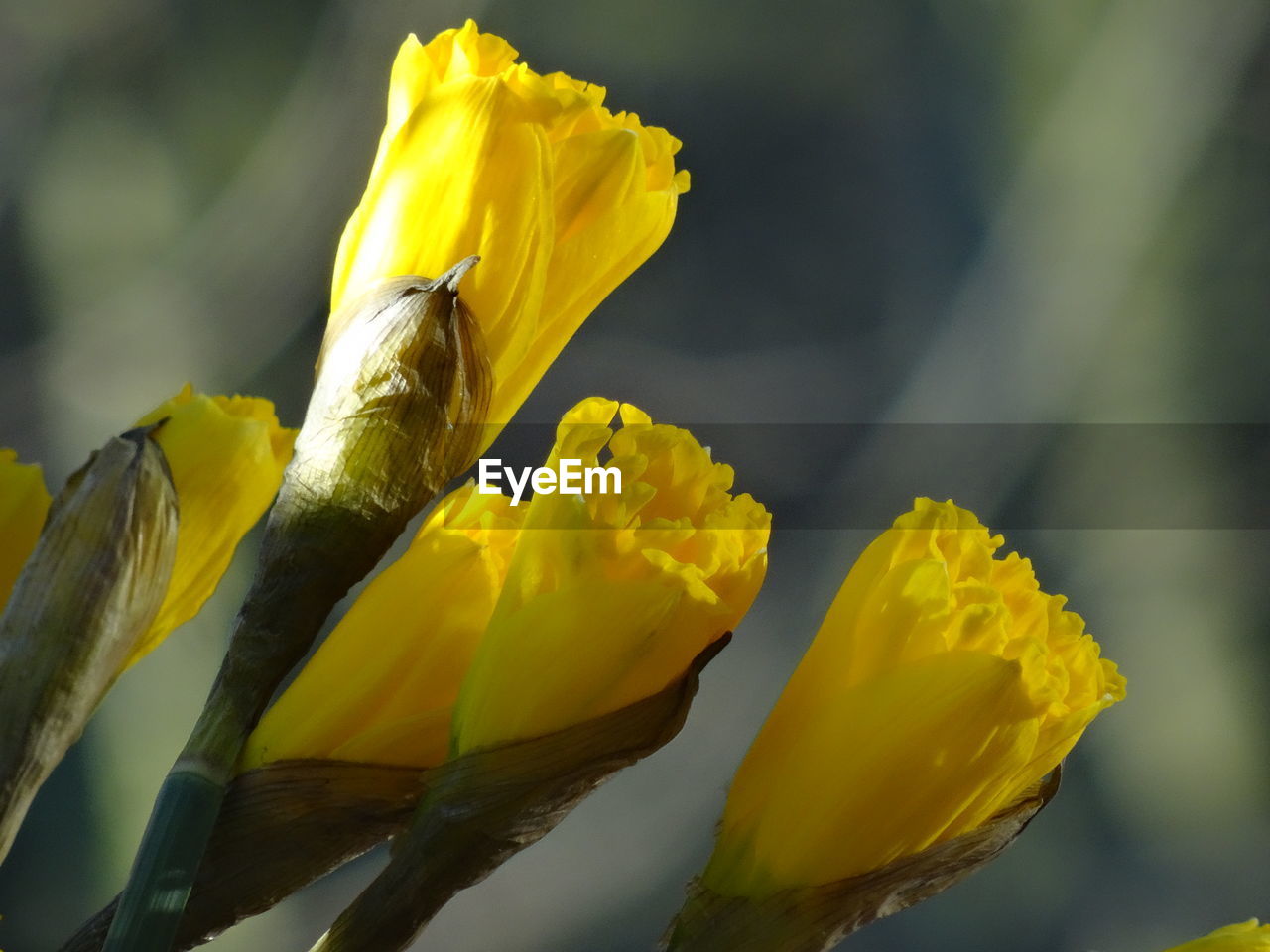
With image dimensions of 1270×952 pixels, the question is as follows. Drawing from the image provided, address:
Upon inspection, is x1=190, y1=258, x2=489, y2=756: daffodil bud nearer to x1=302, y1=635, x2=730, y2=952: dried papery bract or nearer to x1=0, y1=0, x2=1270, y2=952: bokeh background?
x1=302, y1=635, x2=730, y2=952: dried papery bract

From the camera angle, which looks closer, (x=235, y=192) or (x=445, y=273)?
(x=445, y=273)

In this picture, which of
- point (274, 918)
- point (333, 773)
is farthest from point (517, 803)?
point (274, 918)

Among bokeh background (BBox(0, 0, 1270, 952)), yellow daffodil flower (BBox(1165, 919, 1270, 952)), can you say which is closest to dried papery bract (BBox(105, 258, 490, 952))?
yellow daffodil flower (BBox(1165, 919, 1270, 952))

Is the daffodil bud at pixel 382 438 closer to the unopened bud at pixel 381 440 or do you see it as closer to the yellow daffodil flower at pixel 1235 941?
the unopened bud at pixel 381 440

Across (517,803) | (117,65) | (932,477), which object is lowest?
(517,803)

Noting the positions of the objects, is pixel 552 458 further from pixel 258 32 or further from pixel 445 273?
pixel 258 32

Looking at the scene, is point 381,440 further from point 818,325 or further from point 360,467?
point 818,325
